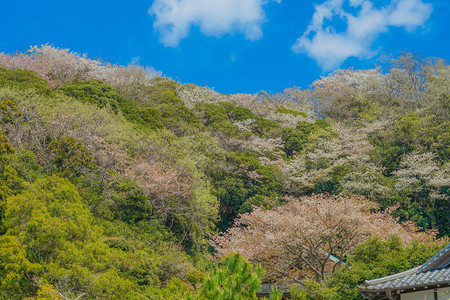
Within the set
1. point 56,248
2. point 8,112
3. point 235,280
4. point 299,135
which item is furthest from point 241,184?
point 235,280

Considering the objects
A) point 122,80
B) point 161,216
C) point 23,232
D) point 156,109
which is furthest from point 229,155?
point 23,232

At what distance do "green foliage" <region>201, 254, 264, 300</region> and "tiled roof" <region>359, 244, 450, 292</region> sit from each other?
119 inches

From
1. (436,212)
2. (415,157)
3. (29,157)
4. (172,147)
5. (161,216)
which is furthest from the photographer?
(415,157)

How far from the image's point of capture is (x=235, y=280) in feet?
20.6

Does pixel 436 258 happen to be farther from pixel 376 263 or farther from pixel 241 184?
pixel 241 184

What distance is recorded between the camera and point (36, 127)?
47.7 feet

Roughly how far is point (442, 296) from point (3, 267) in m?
9.52

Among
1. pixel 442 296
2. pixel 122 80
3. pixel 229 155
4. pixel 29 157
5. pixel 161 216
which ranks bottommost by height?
pixel 442 296

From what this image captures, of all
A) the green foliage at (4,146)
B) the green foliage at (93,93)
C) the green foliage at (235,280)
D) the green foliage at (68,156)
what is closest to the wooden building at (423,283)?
the green foliage at (235,280)

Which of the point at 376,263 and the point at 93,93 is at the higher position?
the point at 93,93

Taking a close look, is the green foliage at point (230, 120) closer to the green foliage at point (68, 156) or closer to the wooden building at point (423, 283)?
the green foliage at point (68, 156)

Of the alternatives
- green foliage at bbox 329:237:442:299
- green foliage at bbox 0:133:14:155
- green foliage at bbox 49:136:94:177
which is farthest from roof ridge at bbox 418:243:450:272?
green foliage at bbox 0:133:14:155

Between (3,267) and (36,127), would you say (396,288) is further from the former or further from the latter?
(36,127)

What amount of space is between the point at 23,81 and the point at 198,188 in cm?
1105
